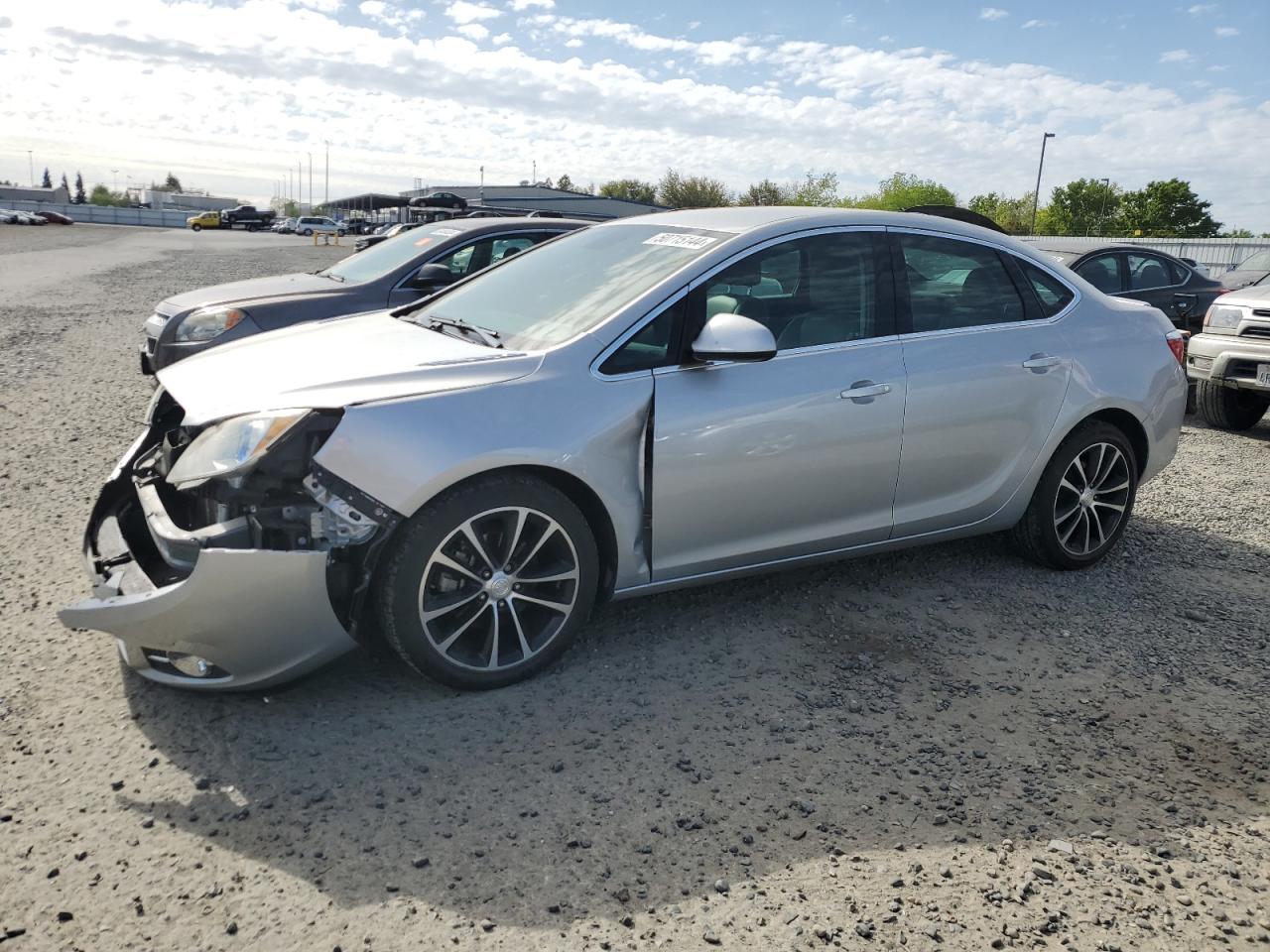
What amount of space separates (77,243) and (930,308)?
137 feet

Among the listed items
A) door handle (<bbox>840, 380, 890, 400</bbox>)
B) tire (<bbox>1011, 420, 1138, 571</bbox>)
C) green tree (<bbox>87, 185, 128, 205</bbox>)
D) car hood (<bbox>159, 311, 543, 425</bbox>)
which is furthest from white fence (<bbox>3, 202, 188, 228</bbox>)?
door handle (<bbox>840, 380, 890, 400</bbox>)

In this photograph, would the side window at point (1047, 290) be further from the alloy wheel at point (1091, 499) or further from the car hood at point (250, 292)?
the car hood at point (250, 292)

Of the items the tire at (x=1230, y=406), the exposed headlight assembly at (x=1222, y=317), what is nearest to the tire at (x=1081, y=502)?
the exposed headlight assembly at (x=1222, y=317)

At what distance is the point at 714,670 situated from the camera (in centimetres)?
390

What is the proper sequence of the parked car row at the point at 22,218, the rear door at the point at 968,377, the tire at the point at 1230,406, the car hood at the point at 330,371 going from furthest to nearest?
the parked car row at the point at 22,218, the tire at the point at 1230,406, the rear door at the point at 968,377, the car hood at the point at 330,371

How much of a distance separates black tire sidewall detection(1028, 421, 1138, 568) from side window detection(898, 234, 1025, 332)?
69 cm

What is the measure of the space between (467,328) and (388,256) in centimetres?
473

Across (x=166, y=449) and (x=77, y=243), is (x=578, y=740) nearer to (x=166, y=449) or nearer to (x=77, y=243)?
(x=166, y=449)

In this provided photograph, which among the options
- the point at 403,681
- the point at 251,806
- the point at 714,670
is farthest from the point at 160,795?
the point at 714,670

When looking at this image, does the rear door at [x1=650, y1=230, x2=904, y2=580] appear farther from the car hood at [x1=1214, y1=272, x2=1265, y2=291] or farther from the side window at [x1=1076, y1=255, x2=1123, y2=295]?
the car hood at [x1=1214, y1=272, x2=1265, y2=291]

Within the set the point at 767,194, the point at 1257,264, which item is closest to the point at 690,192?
the point at 767,194

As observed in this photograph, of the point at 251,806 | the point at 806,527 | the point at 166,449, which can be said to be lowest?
the point at 251,806

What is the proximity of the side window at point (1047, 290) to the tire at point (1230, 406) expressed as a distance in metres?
5.21

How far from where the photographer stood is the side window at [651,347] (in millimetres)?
3721
